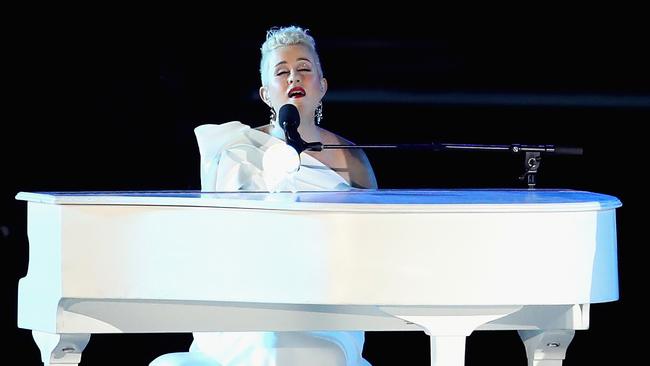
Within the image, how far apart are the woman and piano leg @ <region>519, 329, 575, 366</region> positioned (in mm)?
464

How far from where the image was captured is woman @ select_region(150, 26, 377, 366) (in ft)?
11.4

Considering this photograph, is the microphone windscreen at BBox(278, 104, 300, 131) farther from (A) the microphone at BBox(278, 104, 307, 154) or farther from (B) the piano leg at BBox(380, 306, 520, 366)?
(B) the piano leg at BBox(380, 306, 520, 366)

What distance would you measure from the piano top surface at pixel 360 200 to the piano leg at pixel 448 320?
226mm

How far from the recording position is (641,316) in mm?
4422

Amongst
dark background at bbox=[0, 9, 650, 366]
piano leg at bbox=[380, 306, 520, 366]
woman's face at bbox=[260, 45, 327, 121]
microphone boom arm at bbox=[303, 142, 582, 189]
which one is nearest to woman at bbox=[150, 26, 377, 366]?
woman's face at bbox=[260, 45, 327, 121]

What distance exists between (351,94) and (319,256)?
5.25 feet

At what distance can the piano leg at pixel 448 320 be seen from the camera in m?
2.92

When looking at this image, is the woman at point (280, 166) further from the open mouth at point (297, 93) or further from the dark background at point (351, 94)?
the dark background at point (351, 94)

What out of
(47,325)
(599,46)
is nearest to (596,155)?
(599,46)

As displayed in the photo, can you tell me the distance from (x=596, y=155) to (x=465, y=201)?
4.86ft

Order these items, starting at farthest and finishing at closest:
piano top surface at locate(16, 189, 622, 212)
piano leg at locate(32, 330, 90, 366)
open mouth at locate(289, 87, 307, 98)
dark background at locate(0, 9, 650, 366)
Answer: dark background at locate(0, 9, 650, 366) < open mouth at locate(289, 87, 307, 98) < piano leg at locate(32, 330, 90, 366) < piano top surface at locate(16, 189, 622, 212)

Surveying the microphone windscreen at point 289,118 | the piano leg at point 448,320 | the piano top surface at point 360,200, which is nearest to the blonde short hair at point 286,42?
the microphone windscreen at point 289,118

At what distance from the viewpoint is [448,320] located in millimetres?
2936

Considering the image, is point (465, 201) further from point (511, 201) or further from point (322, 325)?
point (322, 325)
